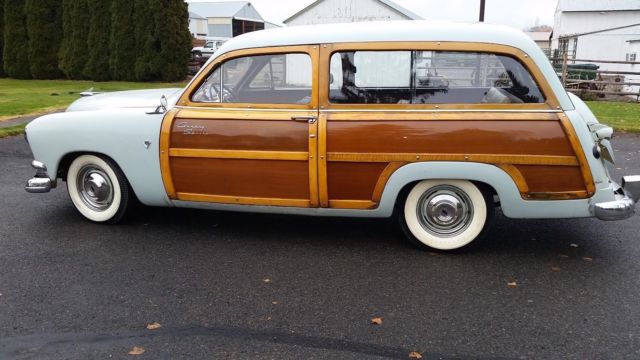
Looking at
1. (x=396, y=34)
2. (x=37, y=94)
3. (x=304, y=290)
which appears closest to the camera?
(x=304, y=290)

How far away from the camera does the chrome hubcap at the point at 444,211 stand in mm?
4270

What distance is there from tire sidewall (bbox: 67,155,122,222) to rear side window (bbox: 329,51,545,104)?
81.8 inches

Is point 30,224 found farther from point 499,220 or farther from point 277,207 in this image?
point 499,220

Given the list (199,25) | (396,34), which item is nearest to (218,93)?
(396,34)

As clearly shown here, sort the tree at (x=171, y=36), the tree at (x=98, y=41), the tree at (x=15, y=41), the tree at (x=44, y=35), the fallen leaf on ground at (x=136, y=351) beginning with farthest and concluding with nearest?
the tree at (x=15, y=41), the tree at (x=44, y=35), the tree at (x=98, y=41), the tree at (x=171, y=36), the fallen leaf on ground at (x=136, y=351)

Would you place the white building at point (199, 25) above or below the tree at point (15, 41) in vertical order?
above

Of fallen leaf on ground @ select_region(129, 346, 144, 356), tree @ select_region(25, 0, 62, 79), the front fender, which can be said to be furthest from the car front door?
tree @ select_region(25, 0, 62, 79)

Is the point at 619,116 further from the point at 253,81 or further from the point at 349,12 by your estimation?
the point at 253,81

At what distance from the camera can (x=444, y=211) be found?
4293 millimetres

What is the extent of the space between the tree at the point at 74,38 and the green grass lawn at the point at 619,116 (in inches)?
679

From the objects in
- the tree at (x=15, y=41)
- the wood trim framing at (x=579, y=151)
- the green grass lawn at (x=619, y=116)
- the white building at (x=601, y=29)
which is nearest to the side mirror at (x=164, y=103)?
the wood trim framing at (x=579, y=151)

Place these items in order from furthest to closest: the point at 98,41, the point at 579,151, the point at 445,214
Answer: the point at 98,41, the point at 445,214, the point at 579,151

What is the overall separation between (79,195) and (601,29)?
39989 mm

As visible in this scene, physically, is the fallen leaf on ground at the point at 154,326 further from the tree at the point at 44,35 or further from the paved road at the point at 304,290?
the tree at the point at 44,35
